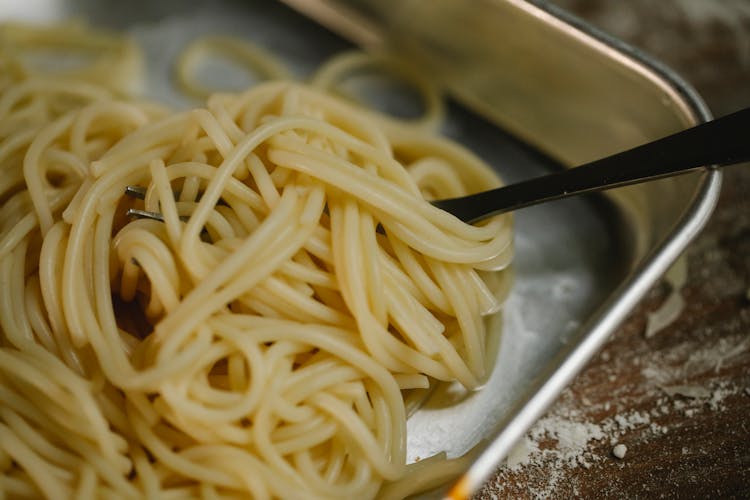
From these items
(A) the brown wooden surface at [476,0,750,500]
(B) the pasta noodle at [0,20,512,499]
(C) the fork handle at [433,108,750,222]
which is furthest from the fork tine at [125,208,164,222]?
(A) the brown wooden surface at [476,0,750,500]

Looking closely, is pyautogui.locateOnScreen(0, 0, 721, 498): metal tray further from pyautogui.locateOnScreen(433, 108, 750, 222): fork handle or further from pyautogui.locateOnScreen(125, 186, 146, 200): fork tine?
pyautogui.locateOnScreen(125, 186, 146, 200): fork tine

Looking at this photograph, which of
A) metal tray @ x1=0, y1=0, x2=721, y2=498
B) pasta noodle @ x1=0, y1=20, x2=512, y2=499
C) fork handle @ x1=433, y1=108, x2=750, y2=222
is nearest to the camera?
pasta noodle @ x1=0, y1=20, x2=512, y2=499

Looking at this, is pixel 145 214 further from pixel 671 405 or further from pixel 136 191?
pixel 671 405

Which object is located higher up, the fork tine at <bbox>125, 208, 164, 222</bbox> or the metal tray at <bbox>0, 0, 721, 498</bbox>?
the metal tray at <bbox>0, 0, 721, 498</bbox>

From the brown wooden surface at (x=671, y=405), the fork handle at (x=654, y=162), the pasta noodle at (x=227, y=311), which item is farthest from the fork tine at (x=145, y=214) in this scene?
the brown wooden surface at (x=671, y=405)

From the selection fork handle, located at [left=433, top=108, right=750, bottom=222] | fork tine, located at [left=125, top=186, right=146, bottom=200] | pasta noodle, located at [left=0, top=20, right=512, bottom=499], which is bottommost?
pasta noodle, located at [left=0, top=20, right=512, bottom=499]

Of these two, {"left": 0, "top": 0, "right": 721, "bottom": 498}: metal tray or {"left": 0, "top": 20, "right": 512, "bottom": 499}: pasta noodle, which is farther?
{"left": 0, "top": 0, "right": 721, "bottom": 498}: metal tray

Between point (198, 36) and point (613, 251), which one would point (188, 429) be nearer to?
point (613, 251)
